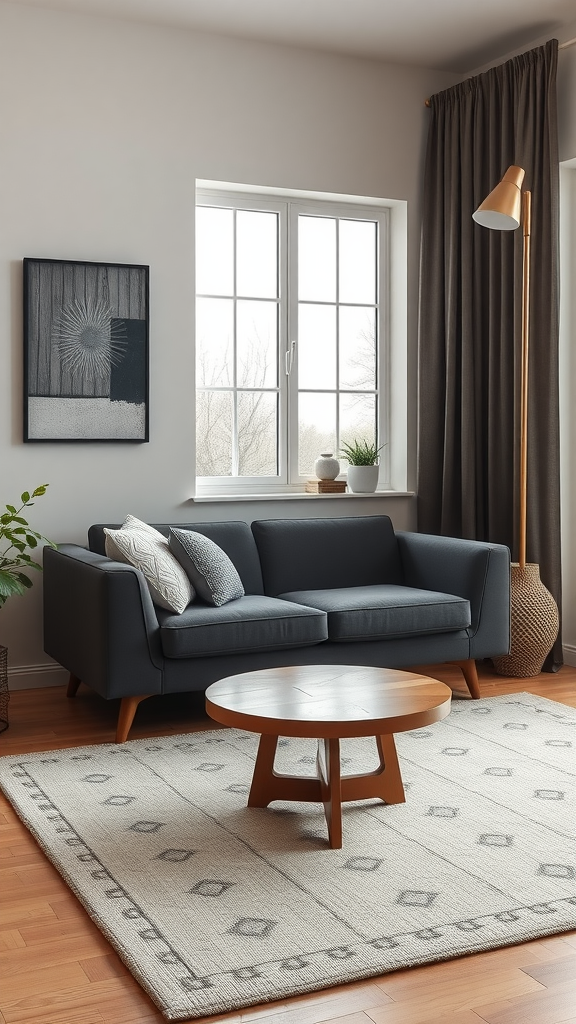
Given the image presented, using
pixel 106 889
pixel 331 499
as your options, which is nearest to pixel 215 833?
pixel 106 889

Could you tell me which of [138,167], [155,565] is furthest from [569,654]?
[138,167]

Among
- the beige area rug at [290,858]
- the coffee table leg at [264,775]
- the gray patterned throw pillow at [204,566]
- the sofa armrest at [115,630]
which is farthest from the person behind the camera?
the gray patterned throw pillow at [204,566]

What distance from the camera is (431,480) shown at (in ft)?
17.7

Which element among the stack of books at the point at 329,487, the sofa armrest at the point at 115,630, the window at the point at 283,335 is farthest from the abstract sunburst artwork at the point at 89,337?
the stack of books at the point at 329,487

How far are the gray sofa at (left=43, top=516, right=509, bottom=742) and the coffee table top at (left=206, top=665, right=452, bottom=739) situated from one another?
638 mm

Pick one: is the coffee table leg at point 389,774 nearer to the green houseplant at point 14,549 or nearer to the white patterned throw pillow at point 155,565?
the white patterned throw pillow at point 155,565

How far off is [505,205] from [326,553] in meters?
1.72

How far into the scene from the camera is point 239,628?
3842mm

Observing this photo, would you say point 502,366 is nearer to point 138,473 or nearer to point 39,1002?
point 138,473

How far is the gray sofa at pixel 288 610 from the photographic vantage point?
369 centimetres

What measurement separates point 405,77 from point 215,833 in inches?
161

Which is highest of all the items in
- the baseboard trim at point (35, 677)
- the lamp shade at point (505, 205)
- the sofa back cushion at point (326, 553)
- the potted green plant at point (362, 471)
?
the lamp shade at point (505, 205)

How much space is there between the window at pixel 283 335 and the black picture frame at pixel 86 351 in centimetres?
46

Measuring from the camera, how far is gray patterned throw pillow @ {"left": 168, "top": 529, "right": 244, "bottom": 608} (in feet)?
13.3
